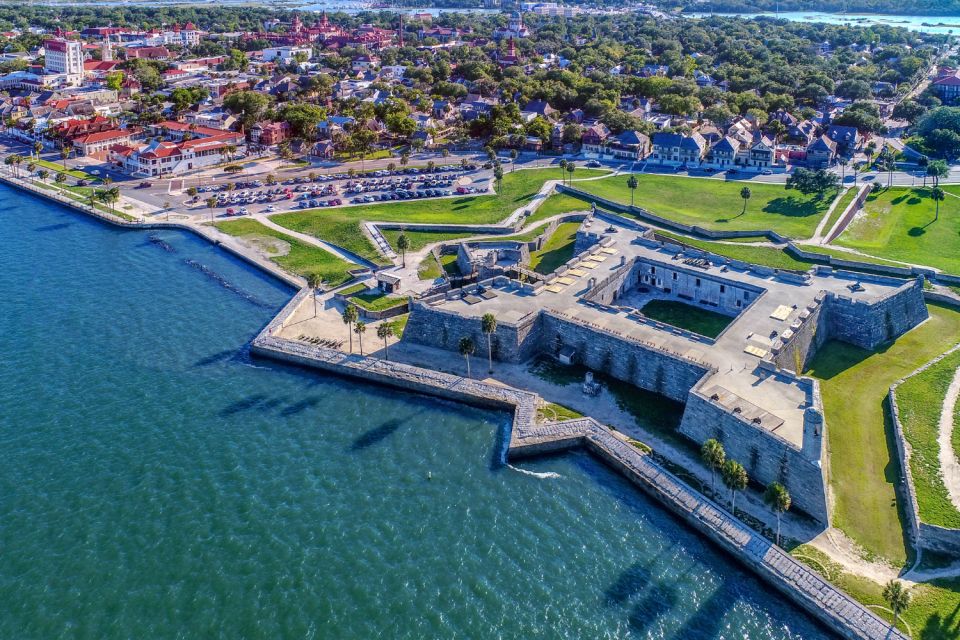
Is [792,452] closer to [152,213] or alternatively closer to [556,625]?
[556,625]

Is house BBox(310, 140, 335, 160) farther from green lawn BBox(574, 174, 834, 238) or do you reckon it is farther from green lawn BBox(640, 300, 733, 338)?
green lawn BBox(640, 300, 733, 338)

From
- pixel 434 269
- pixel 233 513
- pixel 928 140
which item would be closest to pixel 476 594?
pixel 233 513

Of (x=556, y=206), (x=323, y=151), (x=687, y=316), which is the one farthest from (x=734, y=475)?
(x=323, y=151)

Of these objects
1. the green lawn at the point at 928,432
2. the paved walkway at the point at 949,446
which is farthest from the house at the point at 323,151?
the paved walkway at the point at 949,446

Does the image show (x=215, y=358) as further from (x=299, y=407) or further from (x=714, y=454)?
(x=714, y=454)

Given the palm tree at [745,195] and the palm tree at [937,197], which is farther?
the palm tree at [745,195]

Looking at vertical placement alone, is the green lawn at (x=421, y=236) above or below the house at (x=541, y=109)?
below

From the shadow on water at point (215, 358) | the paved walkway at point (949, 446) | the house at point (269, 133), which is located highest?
the house at point (269, 133)

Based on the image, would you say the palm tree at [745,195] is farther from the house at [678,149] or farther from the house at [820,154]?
the house at [820,154]
